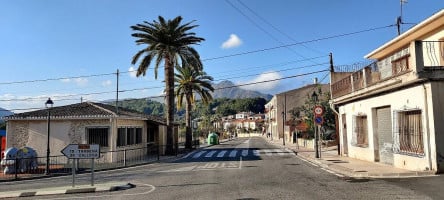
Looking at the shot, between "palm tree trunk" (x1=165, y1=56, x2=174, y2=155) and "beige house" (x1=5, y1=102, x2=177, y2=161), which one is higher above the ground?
"palm tree trunk" (x1=165, y1=56, x2=174, y2=155)

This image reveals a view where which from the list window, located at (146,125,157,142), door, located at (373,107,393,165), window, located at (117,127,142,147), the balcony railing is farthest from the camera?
window, located at (146,125,157,142)

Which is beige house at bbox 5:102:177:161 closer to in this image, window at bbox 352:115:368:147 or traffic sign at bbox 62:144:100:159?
traffic sign at bbox 62:144:100:159

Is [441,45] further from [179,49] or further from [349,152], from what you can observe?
[179,49]

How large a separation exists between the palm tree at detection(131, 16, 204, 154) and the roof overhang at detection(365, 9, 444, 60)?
49.7 ft

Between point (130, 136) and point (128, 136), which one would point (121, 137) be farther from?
point (130, 136)

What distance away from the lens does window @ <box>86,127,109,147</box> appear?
28125 millimetres

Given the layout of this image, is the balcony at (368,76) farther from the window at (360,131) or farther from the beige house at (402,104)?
the window at (360,131)

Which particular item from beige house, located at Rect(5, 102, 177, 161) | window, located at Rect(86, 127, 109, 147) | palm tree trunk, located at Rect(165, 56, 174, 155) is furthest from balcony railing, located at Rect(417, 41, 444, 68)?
palm tree trunk, located at Rect(165, 56, 174, 155)

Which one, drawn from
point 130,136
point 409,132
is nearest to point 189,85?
point 130,136

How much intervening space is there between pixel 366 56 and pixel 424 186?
17003 millimetres

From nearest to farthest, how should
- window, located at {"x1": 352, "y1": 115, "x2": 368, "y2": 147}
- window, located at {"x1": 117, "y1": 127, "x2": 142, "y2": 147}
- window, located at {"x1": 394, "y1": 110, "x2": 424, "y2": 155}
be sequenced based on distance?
1. window, located at {"x1": 394, "y1": 110, "x2": 424, "y2": 155}
2. window, located at {"x1": 352, "y1": 115, "x2": 368, "y2": 147}
3. window, located at {"x1": 117, "y1": 127, "x2": 142, "y2": 147}

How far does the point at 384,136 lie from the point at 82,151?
1364 centimetres

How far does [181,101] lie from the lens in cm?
4494

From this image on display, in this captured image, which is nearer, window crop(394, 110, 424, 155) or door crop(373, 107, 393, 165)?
window crop(394, 110, 424, 155)
